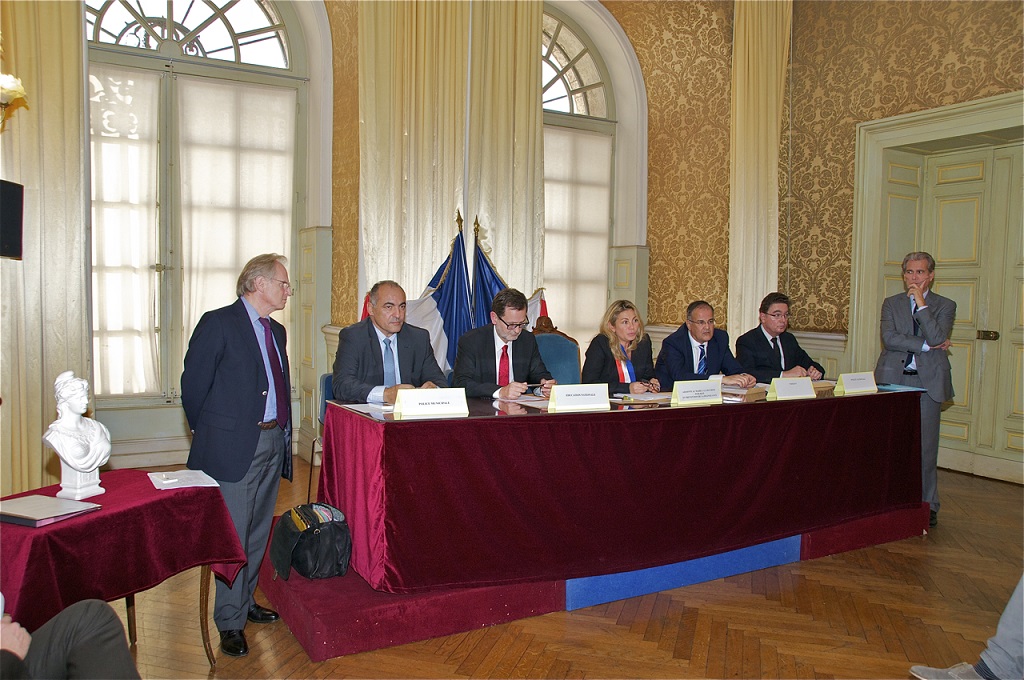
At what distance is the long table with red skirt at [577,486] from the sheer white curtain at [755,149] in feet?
8.90

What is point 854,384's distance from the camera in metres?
4.25

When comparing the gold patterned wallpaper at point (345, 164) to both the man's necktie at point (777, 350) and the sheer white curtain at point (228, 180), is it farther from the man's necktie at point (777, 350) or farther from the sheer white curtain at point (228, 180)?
the man's necktie at point (777, 350)

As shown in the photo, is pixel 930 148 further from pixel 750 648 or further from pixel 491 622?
pixel 491 622

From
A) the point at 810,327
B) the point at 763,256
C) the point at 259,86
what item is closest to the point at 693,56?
the point at 763,256

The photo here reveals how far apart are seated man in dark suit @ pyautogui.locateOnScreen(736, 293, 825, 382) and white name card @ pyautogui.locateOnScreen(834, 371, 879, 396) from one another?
370 millimetres

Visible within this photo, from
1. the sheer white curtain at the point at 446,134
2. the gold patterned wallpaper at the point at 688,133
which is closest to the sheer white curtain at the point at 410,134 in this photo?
the sheer white curtain at the point at 446,134

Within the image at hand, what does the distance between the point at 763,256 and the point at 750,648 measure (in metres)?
4.31

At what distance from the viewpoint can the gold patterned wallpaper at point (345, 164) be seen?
5.61 meters

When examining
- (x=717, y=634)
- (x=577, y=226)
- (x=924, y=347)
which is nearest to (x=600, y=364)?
(x=717, y=634)

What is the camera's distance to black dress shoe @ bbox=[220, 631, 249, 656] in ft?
9.38

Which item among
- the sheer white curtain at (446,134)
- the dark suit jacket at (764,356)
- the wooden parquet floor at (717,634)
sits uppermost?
the sheer white curtain at (446,134)

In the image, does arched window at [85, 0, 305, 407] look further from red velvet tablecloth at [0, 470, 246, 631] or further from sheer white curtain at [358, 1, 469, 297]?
red velvet tablecloth at [0, 470, 246, 631]

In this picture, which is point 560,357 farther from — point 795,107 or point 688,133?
point 795,107

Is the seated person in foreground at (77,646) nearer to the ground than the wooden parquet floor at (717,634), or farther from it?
farther from it
